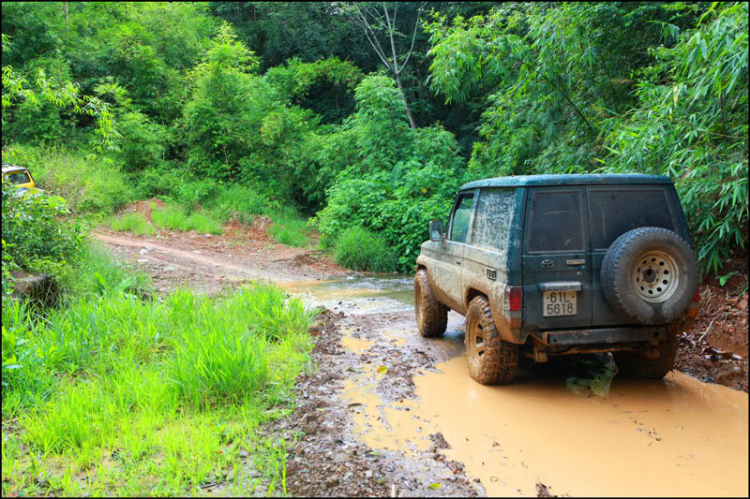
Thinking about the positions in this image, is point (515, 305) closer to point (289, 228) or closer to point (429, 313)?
point (429, 313)

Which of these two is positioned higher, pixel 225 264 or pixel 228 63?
pixel 228 63

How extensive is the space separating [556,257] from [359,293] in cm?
651

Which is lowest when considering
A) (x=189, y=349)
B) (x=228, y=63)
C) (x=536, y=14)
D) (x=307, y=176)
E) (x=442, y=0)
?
(x=189, y=349)

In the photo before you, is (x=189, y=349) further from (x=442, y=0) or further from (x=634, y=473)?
(x=442, y=0)

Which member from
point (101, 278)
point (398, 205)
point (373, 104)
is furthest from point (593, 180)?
point (373, 104)

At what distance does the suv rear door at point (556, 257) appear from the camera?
15.3ft

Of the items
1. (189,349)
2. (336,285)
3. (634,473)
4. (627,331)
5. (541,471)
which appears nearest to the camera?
(634,473)

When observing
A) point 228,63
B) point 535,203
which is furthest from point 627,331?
point 228,63

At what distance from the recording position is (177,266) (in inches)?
476

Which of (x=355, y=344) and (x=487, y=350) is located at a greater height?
(x=487, y=350)

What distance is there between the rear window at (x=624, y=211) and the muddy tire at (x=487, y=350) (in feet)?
3.85

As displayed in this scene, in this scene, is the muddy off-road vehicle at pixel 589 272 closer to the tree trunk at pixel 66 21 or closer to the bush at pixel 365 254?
the bush at pixel 365 254

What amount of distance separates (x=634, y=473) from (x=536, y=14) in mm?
9711

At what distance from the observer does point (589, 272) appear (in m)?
4.68
